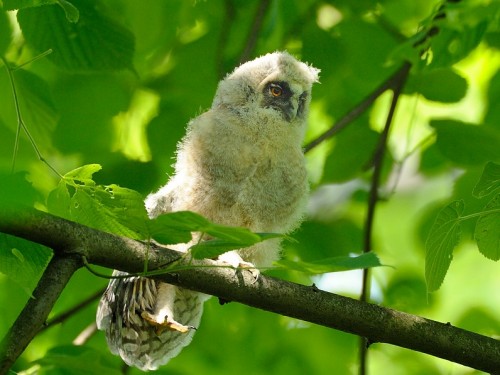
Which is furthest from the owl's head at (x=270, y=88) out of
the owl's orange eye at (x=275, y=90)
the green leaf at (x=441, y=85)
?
the green leaf at (x=441, y=85)

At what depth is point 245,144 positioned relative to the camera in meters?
3.43

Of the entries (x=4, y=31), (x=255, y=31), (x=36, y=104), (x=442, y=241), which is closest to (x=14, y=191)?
(x=442, y=241)

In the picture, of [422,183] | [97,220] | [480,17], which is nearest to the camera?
[97,220]

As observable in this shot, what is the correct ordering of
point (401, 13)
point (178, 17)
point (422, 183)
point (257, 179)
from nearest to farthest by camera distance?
point (257, 179) → point (178, 17) → point (401, 13) → point (422, 183)

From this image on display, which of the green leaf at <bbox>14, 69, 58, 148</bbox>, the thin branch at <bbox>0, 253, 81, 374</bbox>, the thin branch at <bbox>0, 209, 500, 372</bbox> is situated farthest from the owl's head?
the thin branch at <bbox>0, 253, 81, 374</bbox>

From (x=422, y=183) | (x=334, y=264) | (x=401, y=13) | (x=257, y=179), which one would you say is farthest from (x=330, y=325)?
(x=422, y=183)

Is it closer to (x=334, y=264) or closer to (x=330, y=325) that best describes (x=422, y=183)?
(x=330, y=325)

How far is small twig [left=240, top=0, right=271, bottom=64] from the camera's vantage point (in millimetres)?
4121

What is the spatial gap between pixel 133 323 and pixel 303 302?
1101 mm

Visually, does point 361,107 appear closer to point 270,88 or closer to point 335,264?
point 270,88

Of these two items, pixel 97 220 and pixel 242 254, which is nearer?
→ pixel 97 220

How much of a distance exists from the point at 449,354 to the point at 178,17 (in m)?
2.29

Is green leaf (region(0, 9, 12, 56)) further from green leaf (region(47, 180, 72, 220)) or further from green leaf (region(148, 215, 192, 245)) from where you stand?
green leaf (region(148, 215, 192, 245))

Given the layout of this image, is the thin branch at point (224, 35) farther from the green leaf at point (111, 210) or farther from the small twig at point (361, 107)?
the green leaf at point (111, 210)
